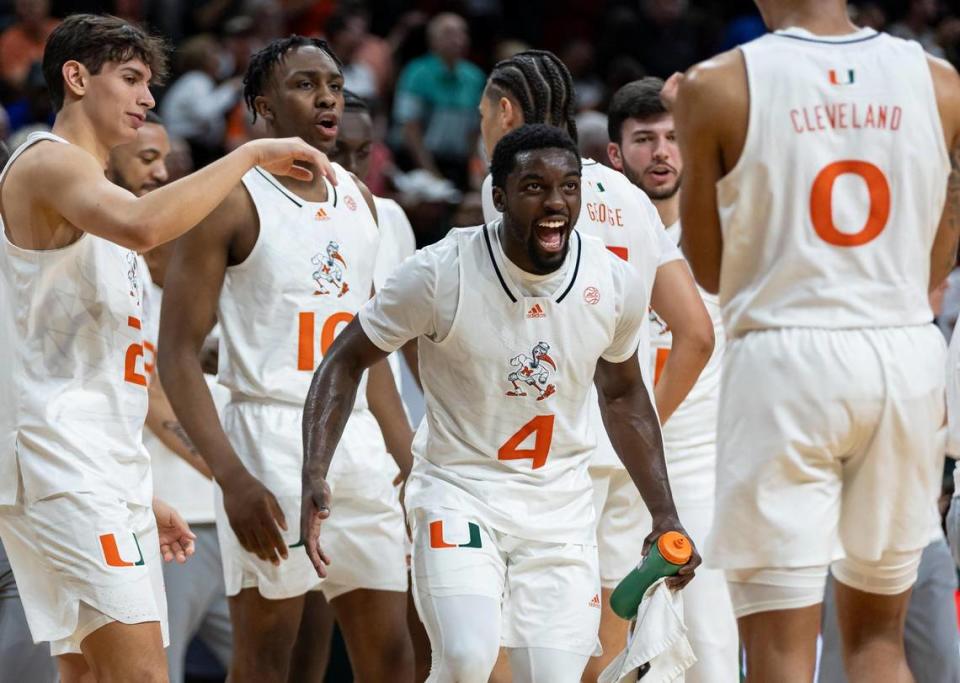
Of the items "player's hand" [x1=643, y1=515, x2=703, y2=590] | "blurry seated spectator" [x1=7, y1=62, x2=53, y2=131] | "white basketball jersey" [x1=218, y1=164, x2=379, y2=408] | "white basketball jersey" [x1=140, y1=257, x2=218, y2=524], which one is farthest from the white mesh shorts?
"blurry seated spectator" [x1=7, y1=62, x2=53, y2=131]

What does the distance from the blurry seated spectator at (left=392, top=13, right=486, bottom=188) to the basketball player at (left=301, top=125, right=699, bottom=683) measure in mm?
8034

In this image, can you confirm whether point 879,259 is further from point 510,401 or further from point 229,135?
point 229,135

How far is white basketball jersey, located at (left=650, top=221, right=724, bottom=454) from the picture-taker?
609 centimetres

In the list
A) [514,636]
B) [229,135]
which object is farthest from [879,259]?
[229,135]

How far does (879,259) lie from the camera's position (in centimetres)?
392

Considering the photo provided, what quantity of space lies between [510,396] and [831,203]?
132 cm

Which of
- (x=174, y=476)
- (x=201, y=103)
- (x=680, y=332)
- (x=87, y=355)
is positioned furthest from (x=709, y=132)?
(x=201, y=103)

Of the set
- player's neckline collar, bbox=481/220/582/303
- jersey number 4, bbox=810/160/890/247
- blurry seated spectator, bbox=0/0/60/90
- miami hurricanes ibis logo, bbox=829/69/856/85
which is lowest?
player's neckline collar, bbox=481/220/582/303

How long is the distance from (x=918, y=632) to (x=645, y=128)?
2274mm

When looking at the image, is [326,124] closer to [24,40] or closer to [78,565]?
[78,565]

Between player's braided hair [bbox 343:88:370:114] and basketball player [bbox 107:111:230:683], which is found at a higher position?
player's braided hair [bbox 343:88:370:114]

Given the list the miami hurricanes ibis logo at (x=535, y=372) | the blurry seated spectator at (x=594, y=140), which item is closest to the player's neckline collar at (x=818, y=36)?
the miami hurricanes ibis logo at (x=535, y=372)

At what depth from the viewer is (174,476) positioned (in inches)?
290

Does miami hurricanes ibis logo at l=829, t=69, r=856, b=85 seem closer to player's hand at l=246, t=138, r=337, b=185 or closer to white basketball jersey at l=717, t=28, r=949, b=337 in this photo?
white basketball jersey at l=717, t=28, r=949, b=337
